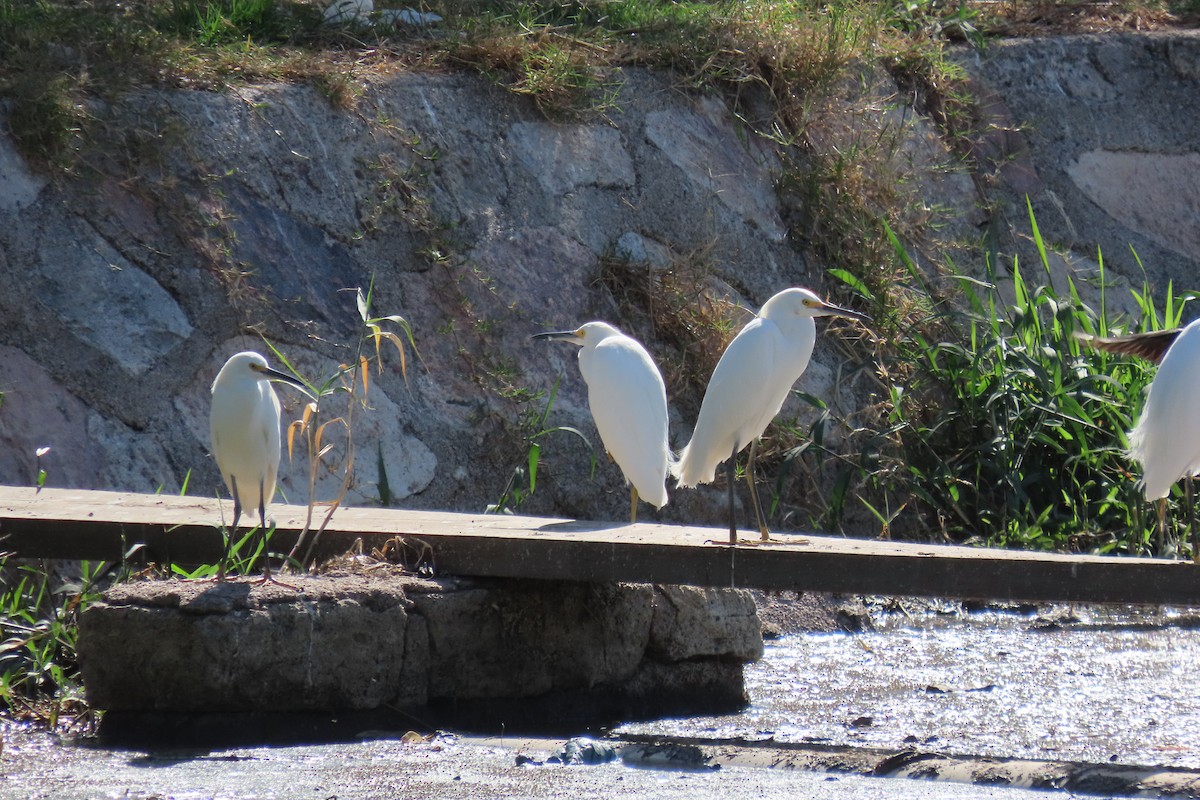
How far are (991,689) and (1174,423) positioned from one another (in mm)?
991

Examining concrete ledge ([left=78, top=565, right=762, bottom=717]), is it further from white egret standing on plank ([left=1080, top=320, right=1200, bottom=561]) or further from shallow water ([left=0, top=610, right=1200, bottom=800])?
white egret standing on plank ([left=1080, top=320, right=1200, bottom=561])

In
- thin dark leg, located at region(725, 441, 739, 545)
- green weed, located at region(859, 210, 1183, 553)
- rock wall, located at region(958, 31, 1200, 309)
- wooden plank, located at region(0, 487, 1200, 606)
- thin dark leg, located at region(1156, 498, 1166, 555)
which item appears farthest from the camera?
rock wall, located at region(958, 31, 1200, 309)

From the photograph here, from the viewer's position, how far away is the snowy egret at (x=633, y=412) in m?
5.12

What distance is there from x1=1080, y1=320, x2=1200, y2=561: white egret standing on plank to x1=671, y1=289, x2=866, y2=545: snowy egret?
97 centimetres

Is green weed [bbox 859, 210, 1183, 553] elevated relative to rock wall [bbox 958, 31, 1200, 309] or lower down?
lower down

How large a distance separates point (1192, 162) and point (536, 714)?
5.56 meters

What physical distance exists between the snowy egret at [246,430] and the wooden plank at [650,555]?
141mm

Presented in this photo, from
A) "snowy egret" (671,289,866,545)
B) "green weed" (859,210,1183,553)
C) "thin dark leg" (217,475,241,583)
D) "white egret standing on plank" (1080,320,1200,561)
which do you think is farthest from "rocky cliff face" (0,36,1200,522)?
"white egret standing on plank" (1080,320,1200,561)

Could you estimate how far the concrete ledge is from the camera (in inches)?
155

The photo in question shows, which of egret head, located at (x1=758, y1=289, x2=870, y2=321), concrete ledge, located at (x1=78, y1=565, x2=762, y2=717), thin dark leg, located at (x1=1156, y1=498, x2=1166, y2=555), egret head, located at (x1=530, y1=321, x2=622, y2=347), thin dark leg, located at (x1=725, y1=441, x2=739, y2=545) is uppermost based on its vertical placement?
egret head, located at (x1=758, y1=289, x2=870, y2=321)

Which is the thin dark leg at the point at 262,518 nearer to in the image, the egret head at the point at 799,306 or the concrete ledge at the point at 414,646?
the concrete ledge at the point at 414,646

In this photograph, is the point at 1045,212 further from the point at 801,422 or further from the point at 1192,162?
the point at 801,422

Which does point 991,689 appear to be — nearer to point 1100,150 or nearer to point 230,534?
point 230,534

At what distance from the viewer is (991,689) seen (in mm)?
4852
